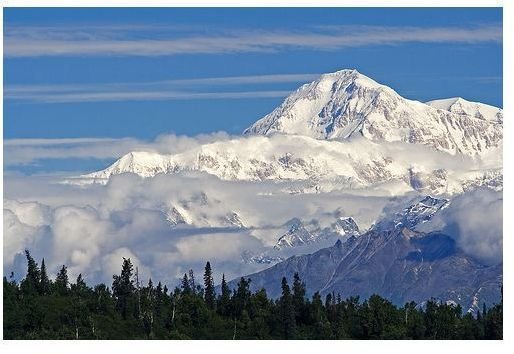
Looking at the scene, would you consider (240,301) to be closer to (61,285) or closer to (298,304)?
(298,304)

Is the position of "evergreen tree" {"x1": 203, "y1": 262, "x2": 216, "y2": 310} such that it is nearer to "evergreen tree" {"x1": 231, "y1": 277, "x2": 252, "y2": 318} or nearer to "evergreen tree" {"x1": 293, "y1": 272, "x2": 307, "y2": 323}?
"evergreen tree" {"x1": 231, "y1": 277, "x2": 252, "y2": 318}

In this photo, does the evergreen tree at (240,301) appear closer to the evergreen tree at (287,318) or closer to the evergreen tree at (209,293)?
the evergreen tree at (209,293)

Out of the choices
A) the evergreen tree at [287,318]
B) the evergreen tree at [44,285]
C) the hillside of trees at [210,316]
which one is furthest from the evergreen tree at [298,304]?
the evergreen tree at [44,285]

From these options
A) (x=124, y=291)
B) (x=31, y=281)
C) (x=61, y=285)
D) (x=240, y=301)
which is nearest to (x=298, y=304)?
(x=240, y=301)

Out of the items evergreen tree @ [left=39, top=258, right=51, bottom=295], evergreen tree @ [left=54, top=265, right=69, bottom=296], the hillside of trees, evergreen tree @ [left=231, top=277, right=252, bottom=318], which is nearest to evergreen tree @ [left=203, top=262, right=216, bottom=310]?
the hillside of trees

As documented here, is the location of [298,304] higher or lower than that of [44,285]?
lower

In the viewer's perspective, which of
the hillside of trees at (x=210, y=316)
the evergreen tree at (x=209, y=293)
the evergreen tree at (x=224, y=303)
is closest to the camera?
the hillside of trees at (x=210, y=316)
